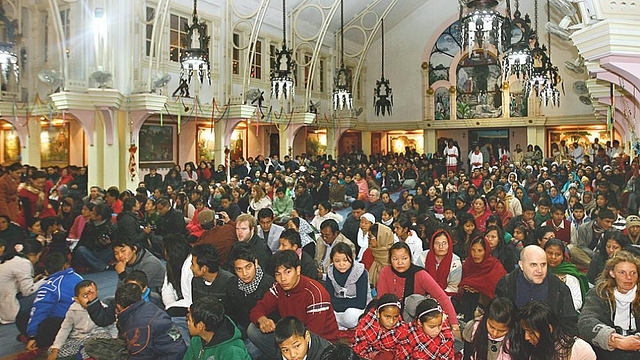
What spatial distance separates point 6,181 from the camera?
8.39 meters

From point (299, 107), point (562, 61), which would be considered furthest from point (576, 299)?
point (562, 61)

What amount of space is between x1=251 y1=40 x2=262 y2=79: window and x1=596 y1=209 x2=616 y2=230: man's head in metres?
14.3

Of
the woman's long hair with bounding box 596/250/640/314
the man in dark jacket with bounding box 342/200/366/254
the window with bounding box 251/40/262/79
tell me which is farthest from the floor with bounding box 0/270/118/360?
the window with bounding box 251/40/262/79

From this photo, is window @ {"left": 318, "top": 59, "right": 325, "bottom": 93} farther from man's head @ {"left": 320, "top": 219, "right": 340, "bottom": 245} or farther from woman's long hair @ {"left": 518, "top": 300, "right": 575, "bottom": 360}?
woman's long hair @ {"left": 518, "top": 300, "right": 575, "bottom": 360}

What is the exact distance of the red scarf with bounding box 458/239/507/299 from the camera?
503cm

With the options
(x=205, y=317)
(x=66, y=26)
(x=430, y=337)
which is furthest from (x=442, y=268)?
(x=66, y=26)

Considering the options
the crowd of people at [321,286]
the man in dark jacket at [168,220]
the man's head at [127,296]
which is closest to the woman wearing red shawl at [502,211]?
the crowd of people at [321,286]

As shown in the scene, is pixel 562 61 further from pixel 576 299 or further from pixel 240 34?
pixel 576 299

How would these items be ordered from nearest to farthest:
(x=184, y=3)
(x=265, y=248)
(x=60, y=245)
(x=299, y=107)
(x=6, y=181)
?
1. (x=265, y=248)
2. (x=60, y=245)
3. (x=6, y=181)
4. (x=184, y=3)
5. (x=299, y=107)

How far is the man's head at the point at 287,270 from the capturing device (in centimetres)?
418

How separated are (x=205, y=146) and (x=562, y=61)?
15.2m

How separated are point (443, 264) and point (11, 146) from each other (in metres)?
16.3

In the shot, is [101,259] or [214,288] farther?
[101,259]

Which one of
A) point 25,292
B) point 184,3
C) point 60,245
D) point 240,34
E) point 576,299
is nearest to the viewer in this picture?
point 576,299
